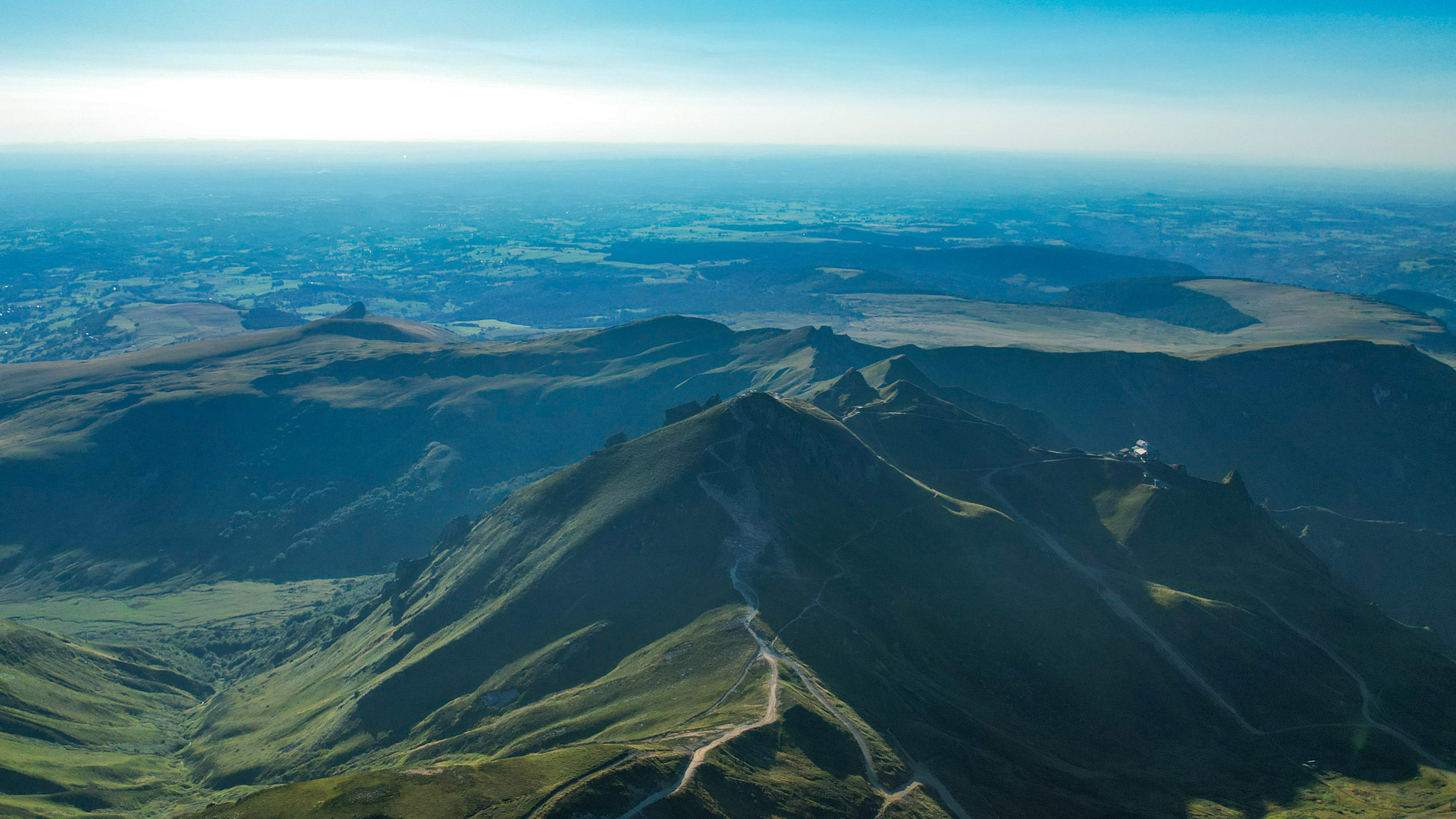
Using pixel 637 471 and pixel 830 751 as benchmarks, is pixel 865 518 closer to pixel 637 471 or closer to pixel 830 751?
pixel 637 471

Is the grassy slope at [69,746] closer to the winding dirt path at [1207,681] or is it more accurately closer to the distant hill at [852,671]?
the distant hill at [852,671]

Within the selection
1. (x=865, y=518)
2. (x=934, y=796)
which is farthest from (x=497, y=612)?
(x=934, y=796)

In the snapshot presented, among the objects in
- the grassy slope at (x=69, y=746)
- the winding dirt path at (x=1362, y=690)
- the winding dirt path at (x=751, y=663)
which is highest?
the winding dirt path at (x=751, y=663)

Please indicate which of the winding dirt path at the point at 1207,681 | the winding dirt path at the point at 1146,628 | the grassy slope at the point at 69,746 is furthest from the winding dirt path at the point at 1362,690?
the grassy slope at the point at 69,746

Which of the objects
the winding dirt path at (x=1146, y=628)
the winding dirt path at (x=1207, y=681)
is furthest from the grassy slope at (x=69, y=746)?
the winding dirt path at (x=1207, y=681)

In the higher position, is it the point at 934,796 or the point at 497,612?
the point at 934,796

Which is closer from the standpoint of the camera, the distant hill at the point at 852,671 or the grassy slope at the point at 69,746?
the distant hill at the point at 852,671

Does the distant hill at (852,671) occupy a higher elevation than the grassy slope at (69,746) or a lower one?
higher

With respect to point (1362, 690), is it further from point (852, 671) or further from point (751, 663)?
point (751, 663)

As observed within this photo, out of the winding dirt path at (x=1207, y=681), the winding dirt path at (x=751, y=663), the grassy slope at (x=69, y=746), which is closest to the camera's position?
the winding dirt path at (x=751, y=663)

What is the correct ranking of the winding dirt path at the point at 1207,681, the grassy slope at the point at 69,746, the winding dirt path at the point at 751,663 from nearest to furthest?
the winding dirt path at the point at 751,663 < the winding dirt path at the point at 1207,681 < the grassy slope at the point at 69,746
